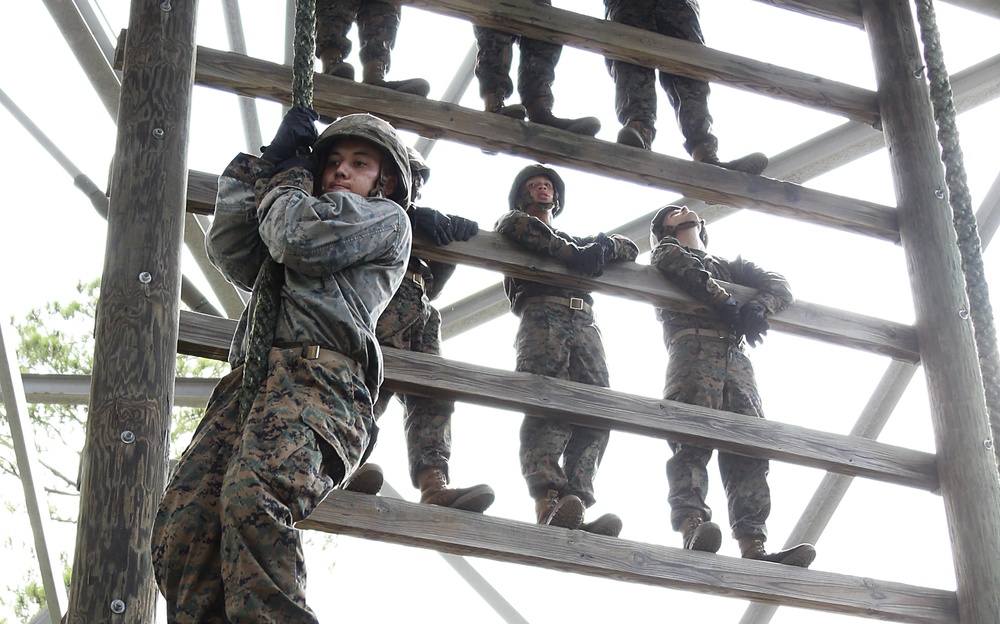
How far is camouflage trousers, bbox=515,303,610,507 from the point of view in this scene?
5177mm

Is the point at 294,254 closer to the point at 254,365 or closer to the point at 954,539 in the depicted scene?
the point at 254,365

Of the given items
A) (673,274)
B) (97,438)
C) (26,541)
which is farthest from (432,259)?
(26,541)

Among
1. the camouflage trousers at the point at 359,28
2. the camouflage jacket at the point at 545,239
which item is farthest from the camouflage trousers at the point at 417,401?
the camouflage trousers at the point at 359,28

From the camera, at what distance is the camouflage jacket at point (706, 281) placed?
17.9 feet

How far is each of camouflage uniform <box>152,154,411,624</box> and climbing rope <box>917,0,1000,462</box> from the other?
1.72 m

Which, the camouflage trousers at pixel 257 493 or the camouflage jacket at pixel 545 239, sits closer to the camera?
the camouflage trousers at pixel 257 493

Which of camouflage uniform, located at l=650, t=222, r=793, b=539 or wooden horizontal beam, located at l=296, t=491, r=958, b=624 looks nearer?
wooden horizontal beam, located at l=296, t=491, r=958, b=624

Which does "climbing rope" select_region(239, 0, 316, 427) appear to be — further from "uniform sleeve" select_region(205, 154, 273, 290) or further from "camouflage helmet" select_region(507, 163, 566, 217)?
"camouflage helmet" select_region(507, 163, 566, 217)

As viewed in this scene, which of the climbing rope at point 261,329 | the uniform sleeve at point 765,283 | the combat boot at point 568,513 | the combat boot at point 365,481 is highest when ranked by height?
the uniform sleeve at point 765,283

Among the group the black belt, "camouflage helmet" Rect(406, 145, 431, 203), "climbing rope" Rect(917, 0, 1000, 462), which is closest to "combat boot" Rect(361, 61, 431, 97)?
"camouflage helmet" Rect(406, 145, 431, 203)

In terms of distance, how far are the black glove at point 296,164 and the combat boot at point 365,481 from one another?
4.35 ft

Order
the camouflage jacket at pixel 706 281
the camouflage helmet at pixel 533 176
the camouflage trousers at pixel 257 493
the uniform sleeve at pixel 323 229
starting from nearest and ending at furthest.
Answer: the camouflage trousers at pixel 257 493 < the uniform sleeve at pixel 323 229 < the camouflage jacket at pixel 706 281 < the camouflage helmet at pixel 533 176

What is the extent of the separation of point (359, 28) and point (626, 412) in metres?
2.15

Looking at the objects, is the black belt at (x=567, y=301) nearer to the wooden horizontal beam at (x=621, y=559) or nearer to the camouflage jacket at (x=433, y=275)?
the camouflage jacket at (x=433, y=275)
